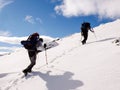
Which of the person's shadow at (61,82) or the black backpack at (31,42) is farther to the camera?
the black backpack at (31,42)

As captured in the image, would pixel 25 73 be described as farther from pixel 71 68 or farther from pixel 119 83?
pixel 119 83

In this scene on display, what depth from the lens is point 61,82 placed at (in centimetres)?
1098

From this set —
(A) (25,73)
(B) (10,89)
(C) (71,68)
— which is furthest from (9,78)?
(C) (71,68)

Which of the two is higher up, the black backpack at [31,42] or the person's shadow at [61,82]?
the black backpack at [31,42]

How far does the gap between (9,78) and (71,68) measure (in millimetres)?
3554

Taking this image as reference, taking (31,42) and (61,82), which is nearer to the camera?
(61,82)

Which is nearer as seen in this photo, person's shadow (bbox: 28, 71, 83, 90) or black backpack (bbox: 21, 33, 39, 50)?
person's shadow (bbox: 28, 71, 83, 90)

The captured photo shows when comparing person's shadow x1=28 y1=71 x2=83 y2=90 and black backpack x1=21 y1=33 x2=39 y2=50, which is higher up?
black backpack x1=21 y1=33 x2=39 y2=50

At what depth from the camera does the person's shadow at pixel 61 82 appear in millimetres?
10140

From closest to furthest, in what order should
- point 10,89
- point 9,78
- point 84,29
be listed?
point 10,89 < point 9,78 < point 84,29

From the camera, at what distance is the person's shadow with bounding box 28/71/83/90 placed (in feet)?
33.3

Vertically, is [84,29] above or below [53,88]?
above

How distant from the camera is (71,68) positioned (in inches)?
507

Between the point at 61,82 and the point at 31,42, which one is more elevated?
the point at 31,42
